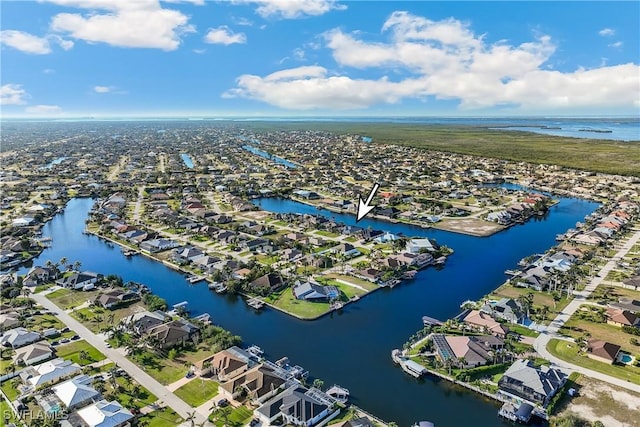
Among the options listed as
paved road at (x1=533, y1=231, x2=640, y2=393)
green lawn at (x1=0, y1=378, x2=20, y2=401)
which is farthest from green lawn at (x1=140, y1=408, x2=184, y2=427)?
paved road at (x1=533, y1=231, x2=640, y2=393)

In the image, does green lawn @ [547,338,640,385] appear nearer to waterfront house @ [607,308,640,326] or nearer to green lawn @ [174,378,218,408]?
waterfront house @ [607,308,640,326]

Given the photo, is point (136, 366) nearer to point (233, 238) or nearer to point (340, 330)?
point (340, 330)

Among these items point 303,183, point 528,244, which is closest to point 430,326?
point 528,244

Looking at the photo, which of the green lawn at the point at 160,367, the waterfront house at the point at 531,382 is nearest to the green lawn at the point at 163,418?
the green lawn at the point at 160,367

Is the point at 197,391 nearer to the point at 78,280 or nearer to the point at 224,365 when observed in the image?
the point at 224,365

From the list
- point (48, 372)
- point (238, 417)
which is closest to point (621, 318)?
point (238, 417)

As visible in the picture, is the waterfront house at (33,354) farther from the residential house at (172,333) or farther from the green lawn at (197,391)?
the green lawn at (197,391)
